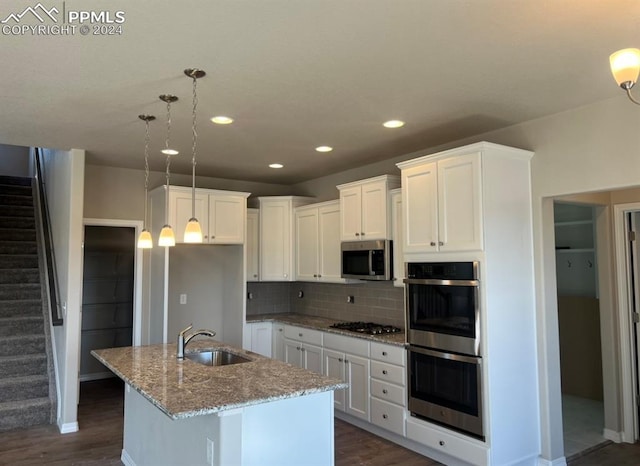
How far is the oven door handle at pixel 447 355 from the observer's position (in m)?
3.40

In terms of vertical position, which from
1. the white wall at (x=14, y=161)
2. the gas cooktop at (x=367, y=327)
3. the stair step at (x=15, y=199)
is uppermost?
the white wall at (x=14, y=161)

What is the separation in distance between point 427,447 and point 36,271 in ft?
17.2

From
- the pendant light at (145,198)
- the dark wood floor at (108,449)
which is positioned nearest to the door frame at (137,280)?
the pendant light at (145,198)

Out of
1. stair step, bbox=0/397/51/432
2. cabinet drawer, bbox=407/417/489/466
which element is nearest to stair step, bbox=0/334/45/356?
stair step, bbox=0/397/51/432

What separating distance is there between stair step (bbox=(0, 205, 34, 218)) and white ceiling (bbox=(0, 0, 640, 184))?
322cm

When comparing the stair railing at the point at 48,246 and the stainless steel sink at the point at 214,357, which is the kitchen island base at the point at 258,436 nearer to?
the stainless steel sink at the point at 214,357

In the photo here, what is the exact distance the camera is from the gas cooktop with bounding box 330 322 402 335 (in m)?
4.61

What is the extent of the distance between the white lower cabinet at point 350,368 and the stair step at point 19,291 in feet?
12.2

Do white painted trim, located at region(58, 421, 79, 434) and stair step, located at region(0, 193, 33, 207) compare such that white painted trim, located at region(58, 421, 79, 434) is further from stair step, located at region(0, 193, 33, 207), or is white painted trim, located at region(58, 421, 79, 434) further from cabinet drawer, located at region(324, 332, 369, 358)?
stair step, located at region(0, 193, 33, 207)

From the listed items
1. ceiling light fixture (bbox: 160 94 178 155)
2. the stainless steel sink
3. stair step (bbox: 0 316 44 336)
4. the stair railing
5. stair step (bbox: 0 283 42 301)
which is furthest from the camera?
stair step (bbox: 0 283 42 301)

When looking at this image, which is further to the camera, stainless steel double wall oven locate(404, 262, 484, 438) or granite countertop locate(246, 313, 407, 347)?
granite countertop locate(246, 313, 407, 347)

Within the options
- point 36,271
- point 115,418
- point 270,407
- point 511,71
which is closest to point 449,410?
point 270,407

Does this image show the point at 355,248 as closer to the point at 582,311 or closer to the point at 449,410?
the point at 449,410

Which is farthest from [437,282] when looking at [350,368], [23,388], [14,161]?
[14,161]
